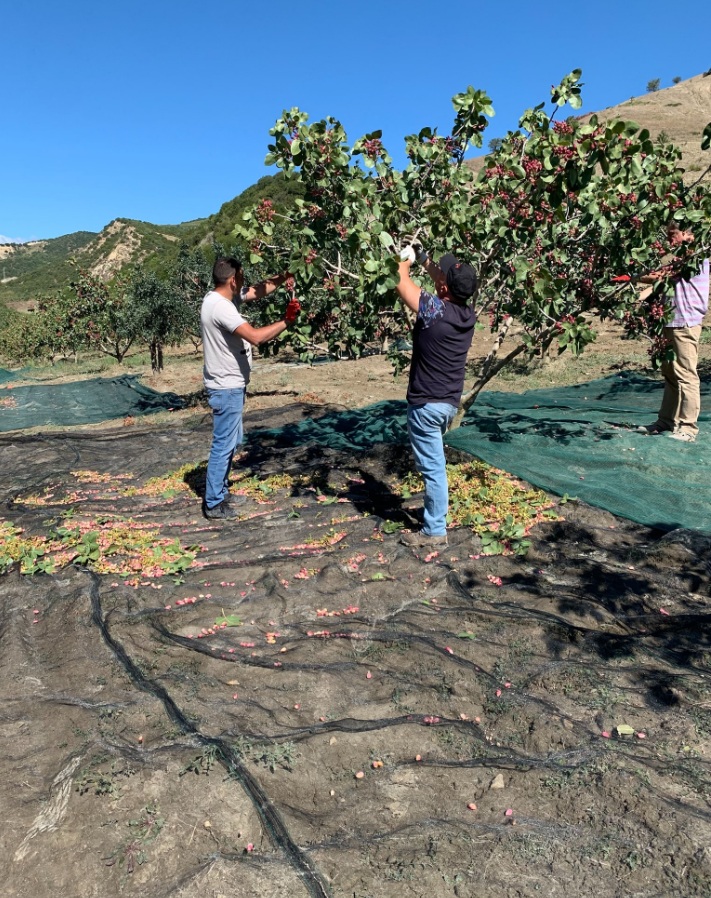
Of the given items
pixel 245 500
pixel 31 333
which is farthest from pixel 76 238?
pixel 245 500

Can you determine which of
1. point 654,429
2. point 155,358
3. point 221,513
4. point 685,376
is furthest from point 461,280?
point 155,358

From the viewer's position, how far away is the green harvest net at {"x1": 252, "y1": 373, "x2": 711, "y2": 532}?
5.42 metres

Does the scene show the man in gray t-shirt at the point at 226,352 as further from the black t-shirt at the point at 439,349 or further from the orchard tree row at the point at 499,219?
the black t-shirt at the point at 439,349

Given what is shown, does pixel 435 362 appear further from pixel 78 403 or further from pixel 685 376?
pixel 78 403

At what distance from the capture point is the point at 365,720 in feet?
10.0

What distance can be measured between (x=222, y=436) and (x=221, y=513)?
0.73 metres

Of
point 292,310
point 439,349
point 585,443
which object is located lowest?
point 585,443

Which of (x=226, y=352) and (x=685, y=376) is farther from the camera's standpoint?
(x=685, y=376)

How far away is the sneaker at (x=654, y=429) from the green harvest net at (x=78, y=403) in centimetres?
902

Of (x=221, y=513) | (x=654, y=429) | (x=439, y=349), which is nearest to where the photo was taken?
(x=439, y=349)

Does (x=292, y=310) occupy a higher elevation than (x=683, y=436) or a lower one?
higher

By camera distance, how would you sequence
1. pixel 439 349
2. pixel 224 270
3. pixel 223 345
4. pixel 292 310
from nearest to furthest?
pixel 439 349 < pixel 292 310 < pixel 224 270 < pixel 223 345

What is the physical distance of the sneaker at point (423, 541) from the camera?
4.88m

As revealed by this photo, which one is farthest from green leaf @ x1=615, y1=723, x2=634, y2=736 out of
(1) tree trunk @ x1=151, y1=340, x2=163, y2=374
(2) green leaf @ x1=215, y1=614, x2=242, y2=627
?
(1) tree trunk @ x1=151, y1=340, x2=163, y2=374
